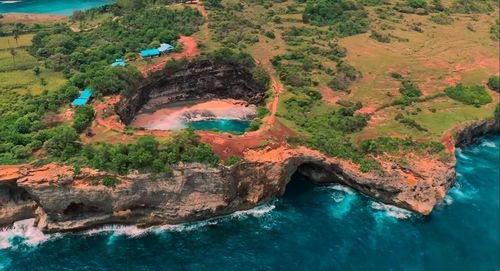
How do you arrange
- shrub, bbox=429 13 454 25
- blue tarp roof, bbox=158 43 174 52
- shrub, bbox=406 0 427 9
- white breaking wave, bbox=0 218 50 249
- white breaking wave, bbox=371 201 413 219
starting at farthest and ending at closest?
shrub, bbox=406 0 427 9, shrub, bbox=429 13 454 25, blue tarp roof, bbox=158 43 174 52, white breaking wave, bbox=371 201 413 219, white breaking wave, bbox=0 218 50 249

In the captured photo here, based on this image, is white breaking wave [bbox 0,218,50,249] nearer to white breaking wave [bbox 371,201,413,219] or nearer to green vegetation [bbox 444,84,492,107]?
white breaking wave [bbox 371,201,413,219]

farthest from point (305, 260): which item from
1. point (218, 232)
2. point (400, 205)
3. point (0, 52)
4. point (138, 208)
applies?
point (0, 52)

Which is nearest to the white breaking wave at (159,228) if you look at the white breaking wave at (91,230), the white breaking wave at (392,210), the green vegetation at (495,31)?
the white breaking wave at (91,230)

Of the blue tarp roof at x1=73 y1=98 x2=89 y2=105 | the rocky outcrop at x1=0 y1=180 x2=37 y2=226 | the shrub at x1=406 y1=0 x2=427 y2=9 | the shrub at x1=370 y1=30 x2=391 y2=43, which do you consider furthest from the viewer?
the shrub at x1=406 y1=0 x2=427 y2=9

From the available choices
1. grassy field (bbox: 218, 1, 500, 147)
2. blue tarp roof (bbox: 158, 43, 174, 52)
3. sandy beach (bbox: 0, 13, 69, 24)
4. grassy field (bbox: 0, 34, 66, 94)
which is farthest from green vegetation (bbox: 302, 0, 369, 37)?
sandy beach (bbox: 0, 13, 69, 24)

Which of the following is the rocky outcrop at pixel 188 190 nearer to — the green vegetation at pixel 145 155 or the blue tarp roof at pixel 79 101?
the green vegetation at pixel 145 155

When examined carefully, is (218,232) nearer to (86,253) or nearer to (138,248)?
(138,248)

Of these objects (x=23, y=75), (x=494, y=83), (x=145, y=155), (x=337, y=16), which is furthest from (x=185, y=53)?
(x=494, y=83)
